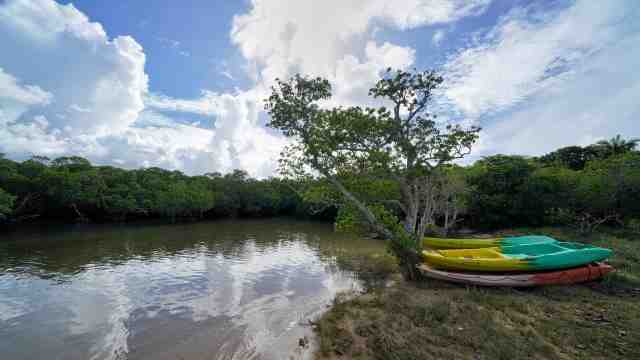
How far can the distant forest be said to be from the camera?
21.2 metres

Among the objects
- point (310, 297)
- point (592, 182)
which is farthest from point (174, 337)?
point (592, 182)

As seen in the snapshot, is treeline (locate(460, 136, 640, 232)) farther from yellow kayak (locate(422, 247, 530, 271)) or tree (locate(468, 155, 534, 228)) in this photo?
yellow kayak (locate(422, 247, 530, 271))

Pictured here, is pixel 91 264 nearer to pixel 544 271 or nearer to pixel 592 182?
pixel 544 271

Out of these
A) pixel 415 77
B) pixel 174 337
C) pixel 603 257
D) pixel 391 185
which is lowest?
pixel 174 337

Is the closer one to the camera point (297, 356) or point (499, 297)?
point (297, 356)

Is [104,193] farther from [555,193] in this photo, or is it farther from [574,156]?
[574,156]

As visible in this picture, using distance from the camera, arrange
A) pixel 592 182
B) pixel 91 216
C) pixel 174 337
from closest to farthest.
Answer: pixel 174 337
pixel 592 182
pixel 91 216

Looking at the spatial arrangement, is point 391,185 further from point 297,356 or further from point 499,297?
point 297,356

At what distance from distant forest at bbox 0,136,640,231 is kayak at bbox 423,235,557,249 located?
12.0 feet

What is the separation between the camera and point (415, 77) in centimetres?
1120

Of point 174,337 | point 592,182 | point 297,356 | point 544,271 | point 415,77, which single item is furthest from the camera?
point 592,182

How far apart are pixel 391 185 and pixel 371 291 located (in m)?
4.46

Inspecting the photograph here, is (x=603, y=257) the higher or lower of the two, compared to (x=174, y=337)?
higher

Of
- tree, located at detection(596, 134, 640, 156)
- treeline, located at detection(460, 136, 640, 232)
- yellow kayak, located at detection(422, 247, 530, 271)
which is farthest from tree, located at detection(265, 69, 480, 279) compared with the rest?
tree, located at detection(596, 134, 640, 156)
